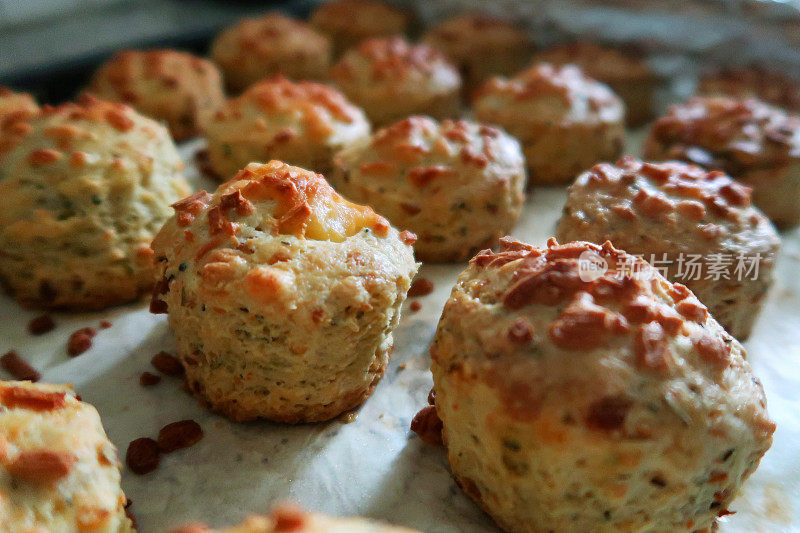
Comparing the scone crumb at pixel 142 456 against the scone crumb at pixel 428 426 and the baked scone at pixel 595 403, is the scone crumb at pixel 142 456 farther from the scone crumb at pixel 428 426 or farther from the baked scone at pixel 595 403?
the baked scone at pixel 595 403

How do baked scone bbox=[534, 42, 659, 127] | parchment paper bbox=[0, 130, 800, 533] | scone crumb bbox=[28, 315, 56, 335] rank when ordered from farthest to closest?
baked scone bbox=[534, 42, 659, 127] → scone crumb bbox=[28, 315, 56, 335] → parchment paper bbox=[0, 130, 800, 533]

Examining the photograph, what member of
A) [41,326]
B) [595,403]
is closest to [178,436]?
[41,326]

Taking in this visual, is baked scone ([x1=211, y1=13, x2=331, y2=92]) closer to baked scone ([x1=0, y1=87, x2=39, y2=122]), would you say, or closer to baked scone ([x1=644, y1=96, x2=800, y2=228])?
baked scone ([x1=0, y1=87, x2=39, y2=122])

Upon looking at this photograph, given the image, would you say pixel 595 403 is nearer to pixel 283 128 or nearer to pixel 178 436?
pixel 178 436

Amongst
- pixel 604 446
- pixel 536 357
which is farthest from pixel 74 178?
pixel 604 446

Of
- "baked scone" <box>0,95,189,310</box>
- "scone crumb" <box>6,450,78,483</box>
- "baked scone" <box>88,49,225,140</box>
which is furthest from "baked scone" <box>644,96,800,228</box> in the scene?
"scone crumb" <box>6,450,78,483</box>
